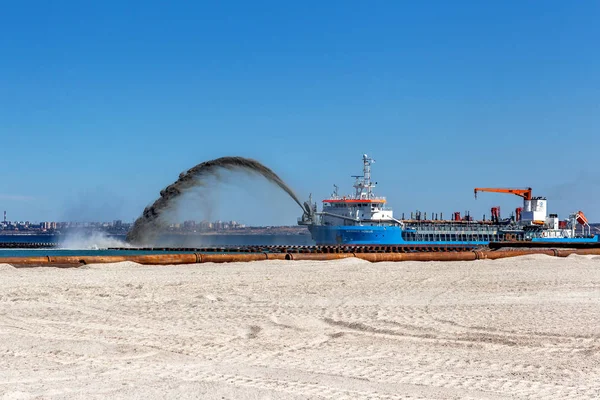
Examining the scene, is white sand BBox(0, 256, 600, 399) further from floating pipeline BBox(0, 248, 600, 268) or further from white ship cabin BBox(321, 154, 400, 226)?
white ship cabin BBox(321, 154, 400, 226)

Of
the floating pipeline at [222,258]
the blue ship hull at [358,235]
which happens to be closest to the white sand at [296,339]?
the floating pipeline at [222,258]

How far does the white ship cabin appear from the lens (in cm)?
7050

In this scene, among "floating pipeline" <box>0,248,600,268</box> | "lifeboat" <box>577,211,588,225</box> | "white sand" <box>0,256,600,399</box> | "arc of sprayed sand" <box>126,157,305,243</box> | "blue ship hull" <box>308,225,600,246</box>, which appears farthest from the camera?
"lifeboat" <box>577,211,588,225</box>

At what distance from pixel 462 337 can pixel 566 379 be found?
8.91 feet

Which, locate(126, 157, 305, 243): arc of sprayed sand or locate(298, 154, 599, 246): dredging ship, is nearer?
locate(126, 157, 305, 243): arc of sprayed sand

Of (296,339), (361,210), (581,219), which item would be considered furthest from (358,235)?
(296,339)

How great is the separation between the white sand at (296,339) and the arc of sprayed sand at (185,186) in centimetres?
3654

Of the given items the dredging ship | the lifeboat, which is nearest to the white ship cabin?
the dredging ship

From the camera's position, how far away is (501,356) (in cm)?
863

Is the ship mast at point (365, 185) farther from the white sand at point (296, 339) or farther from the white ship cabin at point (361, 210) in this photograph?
the white sand at point (296, 339)

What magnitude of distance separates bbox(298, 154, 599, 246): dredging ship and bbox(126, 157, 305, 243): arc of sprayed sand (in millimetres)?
3616

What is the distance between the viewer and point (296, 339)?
32.0 ft

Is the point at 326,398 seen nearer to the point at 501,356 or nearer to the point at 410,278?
the point at 501,356

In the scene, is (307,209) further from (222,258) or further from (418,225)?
(222,258)
